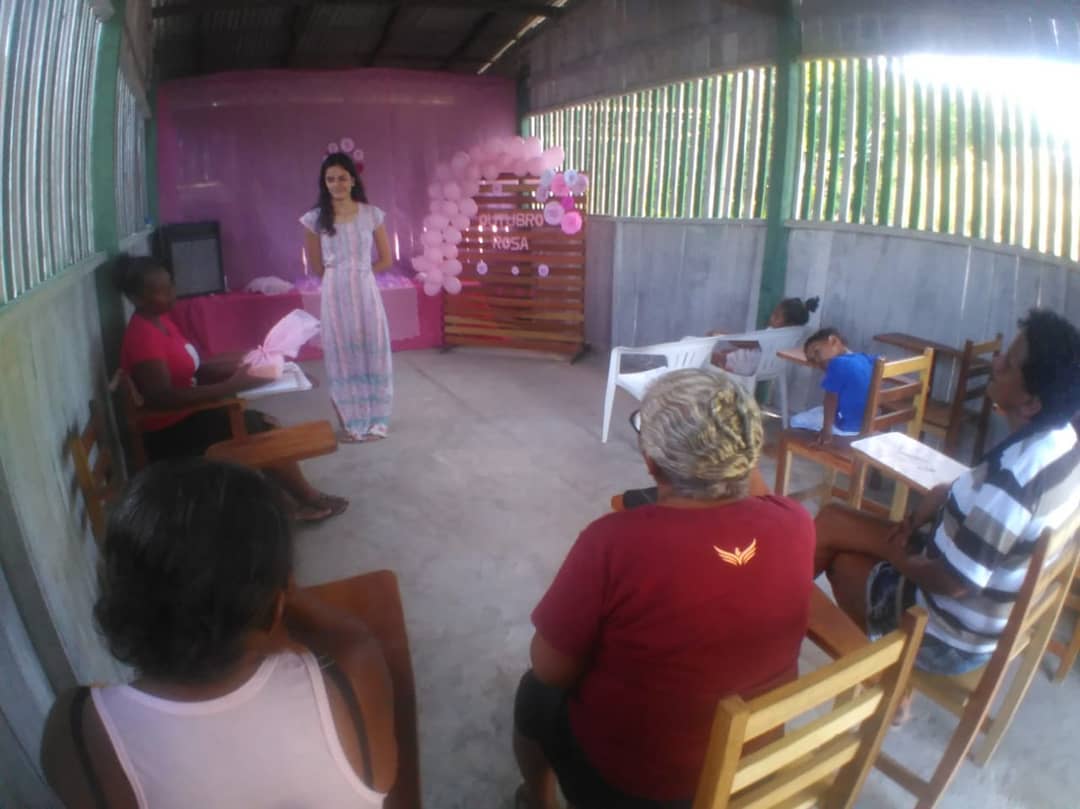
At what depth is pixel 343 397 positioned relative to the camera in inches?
163

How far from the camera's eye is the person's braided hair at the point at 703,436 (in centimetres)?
119

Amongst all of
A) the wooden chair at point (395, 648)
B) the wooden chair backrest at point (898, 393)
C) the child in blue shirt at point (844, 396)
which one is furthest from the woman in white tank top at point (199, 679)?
the child in blue shirt at point (844, 396)

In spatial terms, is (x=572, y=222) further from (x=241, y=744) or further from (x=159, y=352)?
(x=241, y=744)

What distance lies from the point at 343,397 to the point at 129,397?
1632 mm

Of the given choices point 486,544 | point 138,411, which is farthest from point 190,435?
point 486,544

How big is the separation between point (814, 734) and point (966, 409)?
2.76 meters

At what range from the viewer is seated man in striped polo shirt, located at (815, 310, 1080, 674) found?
1501mm

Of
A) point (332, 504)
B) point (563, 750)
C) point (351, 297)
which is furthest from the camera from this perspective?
point (351, 297)

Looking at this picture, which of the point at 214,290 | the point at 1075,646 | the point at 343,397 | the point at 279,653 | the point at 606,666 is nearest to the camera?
the point at 279,653

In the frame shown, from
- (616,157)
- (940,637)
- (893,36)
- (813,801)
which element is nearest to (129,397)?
(813,801)

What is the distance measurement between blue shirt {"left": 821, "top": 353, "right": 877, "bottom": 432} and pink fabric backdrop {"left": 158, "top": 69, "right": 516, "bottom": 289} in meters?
4.76

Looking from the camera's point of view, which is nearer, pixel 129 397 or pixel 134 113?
pixel 129 397

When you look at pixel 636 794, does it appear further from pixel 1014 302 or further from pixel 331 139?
pixel 331 139

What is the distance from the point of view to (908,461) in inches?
90.0
